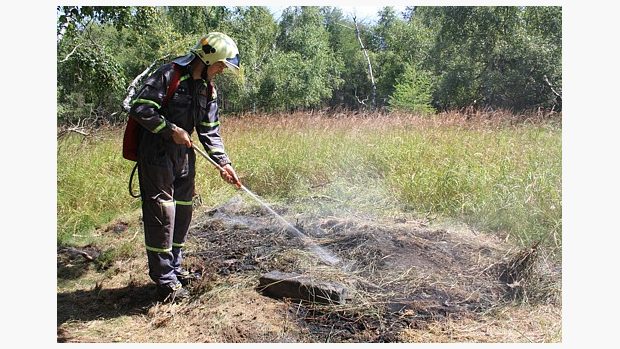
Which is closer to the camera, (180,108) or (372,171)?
(180,108)

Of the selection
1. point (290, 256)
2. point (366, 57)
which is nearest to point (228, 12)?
point (366, 57)

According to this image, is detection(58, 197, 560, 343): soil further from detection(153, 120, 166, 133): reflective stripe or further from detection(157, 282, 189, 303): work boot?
detection(153, 120, 166, 133): reflective stripe

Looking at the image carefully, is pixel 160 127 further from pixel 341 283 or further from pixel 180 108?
pixel 341 283

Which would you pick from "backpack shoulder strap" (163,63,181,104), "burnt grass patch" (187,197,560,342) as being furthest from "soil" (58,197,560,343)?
"backpack shoulder strap" (163,63,181,104)

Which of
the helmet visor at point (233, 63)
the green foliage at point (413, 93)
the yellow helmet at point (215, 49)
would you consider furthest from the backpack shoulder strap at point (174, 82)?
the green foliage at point (413, 93)

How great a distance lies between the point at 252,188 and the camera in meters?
4.79

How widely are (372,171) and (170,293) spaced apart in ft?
8.51

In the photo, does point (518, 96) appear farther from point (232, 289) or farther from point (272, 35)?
point (232, 289)

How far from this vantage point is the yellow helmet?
2473 millimetres

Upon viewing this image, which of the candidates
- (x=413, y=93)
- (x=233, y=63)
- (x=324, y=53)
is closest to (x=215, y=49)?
(x=233, y=63)

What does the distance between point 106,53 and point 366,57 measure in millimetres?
2209

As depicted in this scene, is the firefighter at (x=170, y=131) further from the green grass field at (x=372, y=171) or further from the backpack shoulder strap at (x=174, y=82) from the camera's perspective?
the green grass field at (x=372, y=171)

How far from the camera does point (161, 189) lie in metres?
2.55

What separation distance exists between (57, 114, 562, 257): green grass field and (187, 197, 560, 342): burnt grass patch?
324mm
